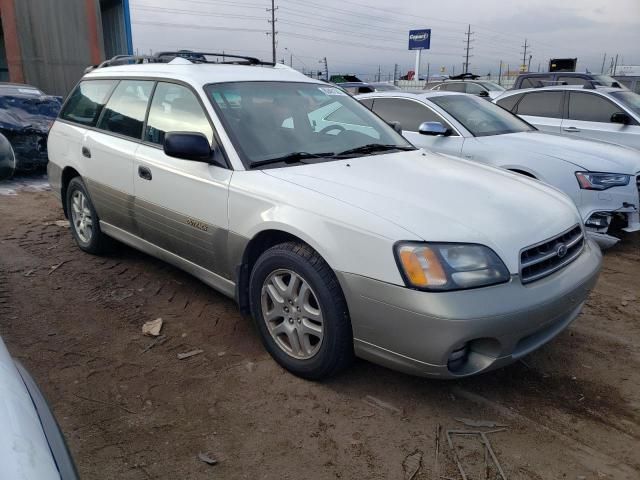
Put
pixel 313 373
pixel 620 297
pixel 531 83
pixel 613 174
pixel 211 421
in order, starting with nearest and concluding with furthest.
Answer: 1. pixel 211 421
2. pixel 313 373
3. pixel 620 297
4. pixel 613 174
5. pixel 531 83

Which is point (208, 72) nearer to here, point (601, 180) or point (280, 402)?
point (280, 402)

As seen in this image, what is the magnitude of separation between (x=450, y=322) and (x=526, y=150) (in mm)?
3730

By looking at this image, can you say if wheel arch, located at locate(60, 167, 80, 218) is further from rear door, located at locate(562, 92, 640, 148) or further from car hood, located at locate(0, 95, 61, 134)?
rear door, located at locate(562, 92, 640, 148)

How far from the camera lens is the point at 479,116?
20.3 ft

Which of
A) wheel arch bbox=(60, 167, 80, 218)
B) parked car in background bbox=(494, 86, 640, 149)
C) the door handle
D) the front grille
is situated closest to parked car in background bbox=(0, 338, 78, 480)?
the front grille

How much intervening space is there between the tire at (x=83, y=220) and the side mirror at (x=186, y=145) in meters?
1.82

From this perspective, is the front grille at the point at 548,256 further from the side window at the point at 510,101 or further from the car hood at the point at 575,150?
the side window at the point at 510,101

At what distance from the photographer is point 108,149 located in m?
4.16

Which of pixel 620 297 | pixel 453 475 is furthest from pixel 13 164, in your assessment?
pixel 620 297

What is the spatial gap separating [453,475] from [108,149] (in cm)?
341

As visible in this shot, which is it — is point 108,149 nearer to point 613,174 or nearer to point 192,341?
point 192,341

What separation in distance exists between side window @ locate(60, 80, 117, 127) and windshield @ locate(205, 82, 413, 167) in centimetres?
154

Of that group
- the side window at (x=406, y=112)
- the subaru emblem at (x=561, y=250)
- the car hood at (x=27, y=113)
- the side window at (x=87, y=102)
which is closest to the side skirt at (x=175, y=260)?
the side window at (x=87, y=102)

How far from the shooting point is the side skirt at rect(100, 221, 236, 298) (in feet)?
11.0
